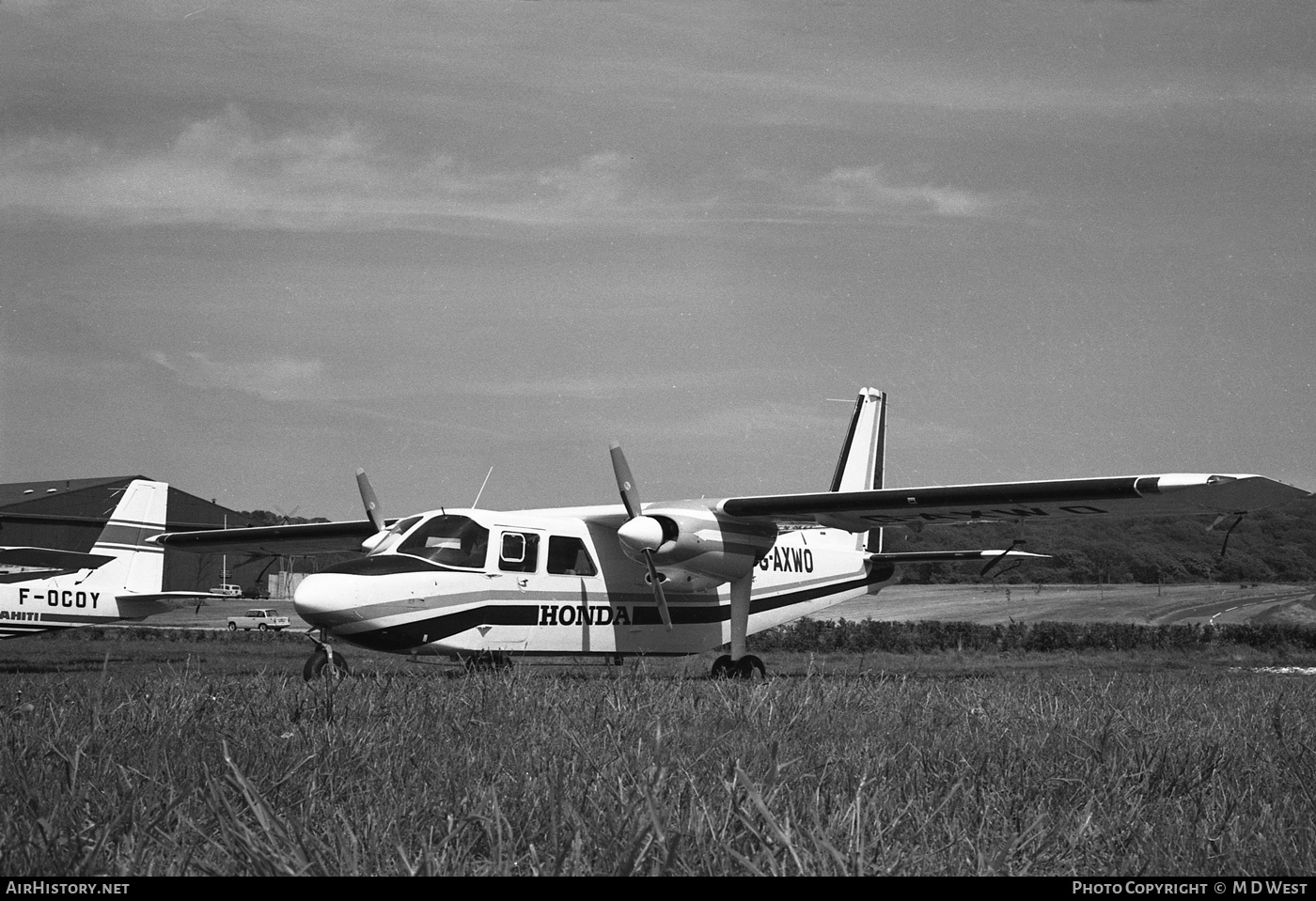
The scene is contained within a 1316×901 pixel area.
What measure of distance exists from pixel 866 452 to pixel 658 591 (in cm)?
697

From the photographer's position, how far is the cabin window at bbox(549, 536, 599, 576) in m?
16.2

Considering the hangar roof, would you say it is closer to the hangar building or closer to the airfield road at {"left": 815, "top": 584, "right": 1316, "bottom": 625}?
the hangar building

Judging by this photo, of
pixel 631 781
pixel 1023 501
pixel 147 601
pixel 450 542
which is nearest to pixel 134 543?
pixel 147 601

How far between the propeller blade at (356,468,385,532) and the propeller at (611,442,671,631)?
4344 mm

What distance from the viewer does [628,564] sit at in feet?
56.4

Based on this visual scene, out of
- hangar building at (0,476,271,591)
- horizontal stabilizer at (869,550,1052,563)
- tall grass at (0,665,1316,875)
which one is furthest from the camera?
hangar building at (0,476,271,591)

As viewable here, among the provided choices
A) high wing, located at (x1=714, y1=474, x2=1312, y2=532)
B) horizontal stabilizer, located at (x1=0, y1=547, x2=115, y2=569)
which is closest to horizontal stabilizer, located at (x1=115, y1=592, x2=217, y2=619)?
horizontal stabilizer, located at (x1=0, y1=547, x2=115, y2=569)

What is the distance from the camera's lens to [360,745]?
158 inches

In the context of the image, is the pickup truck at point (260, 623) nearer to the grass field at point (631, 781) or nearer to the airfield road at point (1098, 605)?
the airfield road at point (1098, 605)

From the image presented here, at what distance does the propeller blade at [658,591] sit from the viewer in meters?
15.9

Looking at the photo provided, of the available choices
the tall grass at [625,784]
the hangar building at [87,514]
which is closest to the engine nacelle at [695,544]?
the tall grass at [625,784]

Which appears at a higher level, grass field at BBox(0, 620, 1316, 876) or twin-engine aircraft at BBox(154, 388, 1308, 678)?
twin-engine aircraft at BBox(154, 388, 1308, 678)

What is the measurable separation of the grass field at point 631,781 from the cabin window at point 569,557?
9.42 metres
